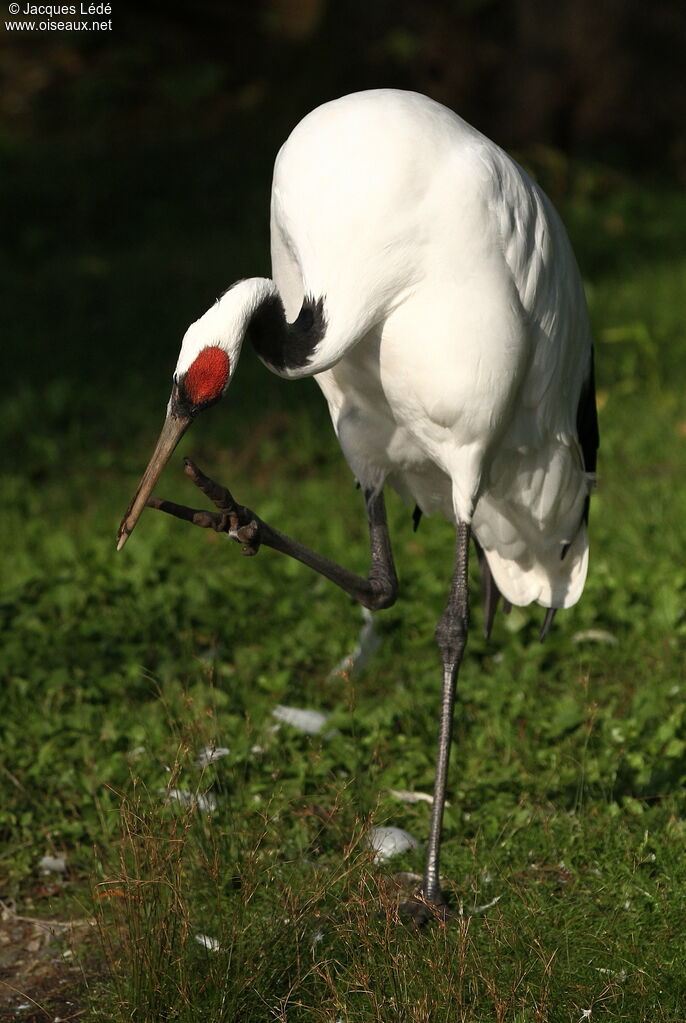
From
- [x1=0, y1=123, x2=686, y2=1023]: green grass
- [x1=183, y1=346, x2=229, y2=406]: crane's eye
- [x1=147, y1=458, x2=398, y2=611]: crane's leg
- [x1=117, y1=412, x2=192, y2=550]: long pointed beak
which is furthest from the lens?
[x1=147, y1=458, x2=398, y2=611]: crane's leg

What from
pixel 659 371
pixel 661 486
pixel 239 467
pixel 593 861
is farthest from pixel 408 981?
pixel 659 371

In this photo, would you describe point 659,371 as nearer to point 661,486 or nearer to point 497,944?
point 661,486

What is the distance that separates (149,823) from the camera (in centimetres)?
295

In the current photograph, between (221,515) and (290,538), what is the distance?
1.19ft

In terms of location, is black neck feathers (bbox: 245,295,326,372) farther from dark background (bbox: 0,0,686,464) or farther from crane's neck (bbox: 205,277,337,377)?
dark background (bbox: 0,0,686,464)

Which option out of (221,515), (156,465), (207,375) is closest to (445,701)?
(221,515)

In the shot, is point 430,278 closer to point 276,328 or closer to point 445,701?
point 276,328

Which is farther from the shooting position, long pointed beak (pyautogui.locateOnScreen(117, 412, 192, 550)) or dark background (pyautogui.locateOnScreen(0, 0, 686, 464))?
dark background (pyautogui.locateOnScreen(0, 0, 686, 464))

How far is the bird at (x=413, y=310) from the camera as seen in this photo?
3.38 metres

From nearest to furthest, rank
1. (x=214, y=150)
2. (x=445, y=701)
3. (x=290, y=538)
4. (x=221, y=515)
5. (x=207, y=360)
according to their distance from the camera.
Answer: (x=207, y=360) → (x=221, y=515) → (x=445, y=701) → (x=290, y=538) → (x=214, y=150)

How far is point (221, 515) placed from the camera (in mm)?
3643

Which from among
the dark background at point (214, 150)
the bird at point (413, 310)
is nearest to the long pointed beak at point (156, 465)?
the bird at point (413, 310)

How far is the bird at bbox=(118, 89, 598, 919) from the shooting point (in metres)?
3.38

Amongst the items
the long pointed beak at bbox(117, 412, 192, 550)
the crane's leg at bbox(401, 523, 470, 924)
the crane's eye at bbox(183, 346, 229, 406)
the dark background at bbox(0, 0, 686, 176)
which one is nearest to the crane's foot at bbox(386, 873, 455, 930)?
the crane's leg at bbox(401, 523, 470, 924)
